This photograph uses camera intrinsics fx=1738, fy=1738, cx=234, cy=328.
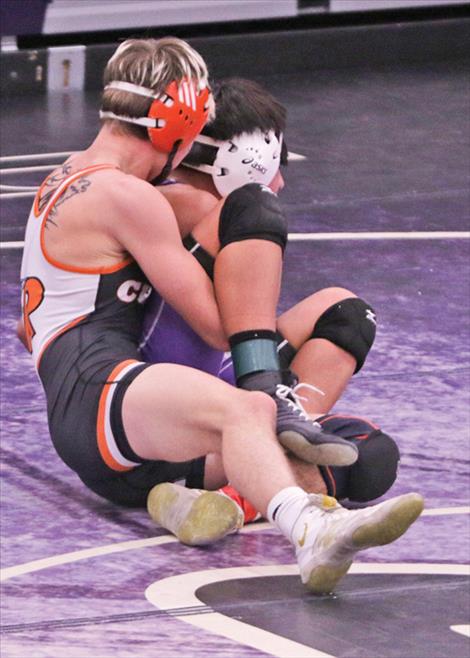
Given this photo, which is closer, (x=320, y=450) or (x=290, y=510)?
(x=290, y=510)

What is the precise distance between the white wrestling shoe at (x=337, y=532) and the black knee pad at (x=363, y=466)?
0.47 meters

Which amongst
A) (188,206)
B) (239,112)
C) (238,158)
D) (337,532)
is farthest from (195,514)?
(239,112)

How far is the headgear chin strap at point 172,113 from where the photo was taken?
414 cm

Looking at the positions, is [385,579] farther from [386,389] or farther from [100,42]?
[100,42]

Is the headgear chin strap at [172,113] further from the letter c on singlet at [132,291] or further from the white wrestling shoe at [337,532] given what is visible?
the white wrestling shoe at [337,532]

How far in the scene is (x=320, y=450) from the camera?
12.3 feet

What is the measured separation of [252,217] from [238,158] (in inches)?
16.8

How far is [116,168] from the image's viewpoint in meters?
4.17

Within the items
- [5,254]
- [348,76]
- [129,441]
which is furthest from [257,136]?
[348,76]

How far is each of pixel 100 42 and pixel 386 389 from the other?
6.00 meters

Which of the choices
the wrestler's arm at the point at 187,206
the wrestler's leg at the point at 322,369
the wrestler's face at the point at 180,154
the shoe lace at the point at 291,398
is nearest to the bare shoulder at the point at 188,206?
the wrestler's arm at the point at 187,206

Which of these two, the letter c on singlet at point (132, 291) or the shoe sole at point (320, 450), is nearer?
the shoe sole at point (320, 450)

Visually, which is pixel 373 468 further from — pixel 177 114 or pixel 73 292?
pixel 177 114

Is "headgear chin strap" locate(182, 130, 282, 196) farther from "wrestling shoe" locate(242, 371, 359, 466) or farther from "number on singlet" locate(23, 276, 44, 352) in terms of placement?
"wrestling shoe" locate(242, 371, 359, 466)
